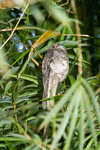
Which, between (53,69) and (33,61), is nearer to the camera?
(53,69)

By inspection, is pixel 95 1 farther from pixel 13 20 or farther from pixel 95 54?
pixel 13 20

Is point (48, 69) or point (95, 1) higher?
point (95, 1)

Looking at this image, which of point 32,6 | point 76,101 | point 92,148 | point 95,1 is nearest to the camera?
point 76,101

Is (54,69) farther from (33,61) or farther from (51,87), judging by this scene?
(33,61)

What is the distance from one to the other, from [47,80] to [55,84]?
0.04 metres

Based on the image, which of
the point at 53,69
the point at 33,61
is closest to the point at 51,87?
the point at 53,69

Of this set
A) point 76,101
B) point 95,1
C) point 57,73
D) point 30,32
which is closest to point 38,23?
point 30,32

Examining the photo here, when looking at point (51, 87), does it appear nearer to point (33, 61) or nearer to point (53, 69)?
point (53, 69)

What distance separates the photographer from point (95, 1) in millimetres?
1039

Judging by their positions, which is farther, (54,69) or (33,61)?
(33,61)

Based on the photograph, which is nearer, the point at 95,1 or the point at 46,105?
the point at 46,105

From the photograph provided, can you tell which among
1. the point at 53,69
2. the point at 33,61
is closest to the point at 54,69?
the point at 53,69

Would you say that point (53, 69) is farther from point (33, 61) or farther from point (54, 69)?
point (33, 61)

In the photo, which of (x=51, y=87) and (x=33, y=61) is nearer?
(x=51, y=87)
